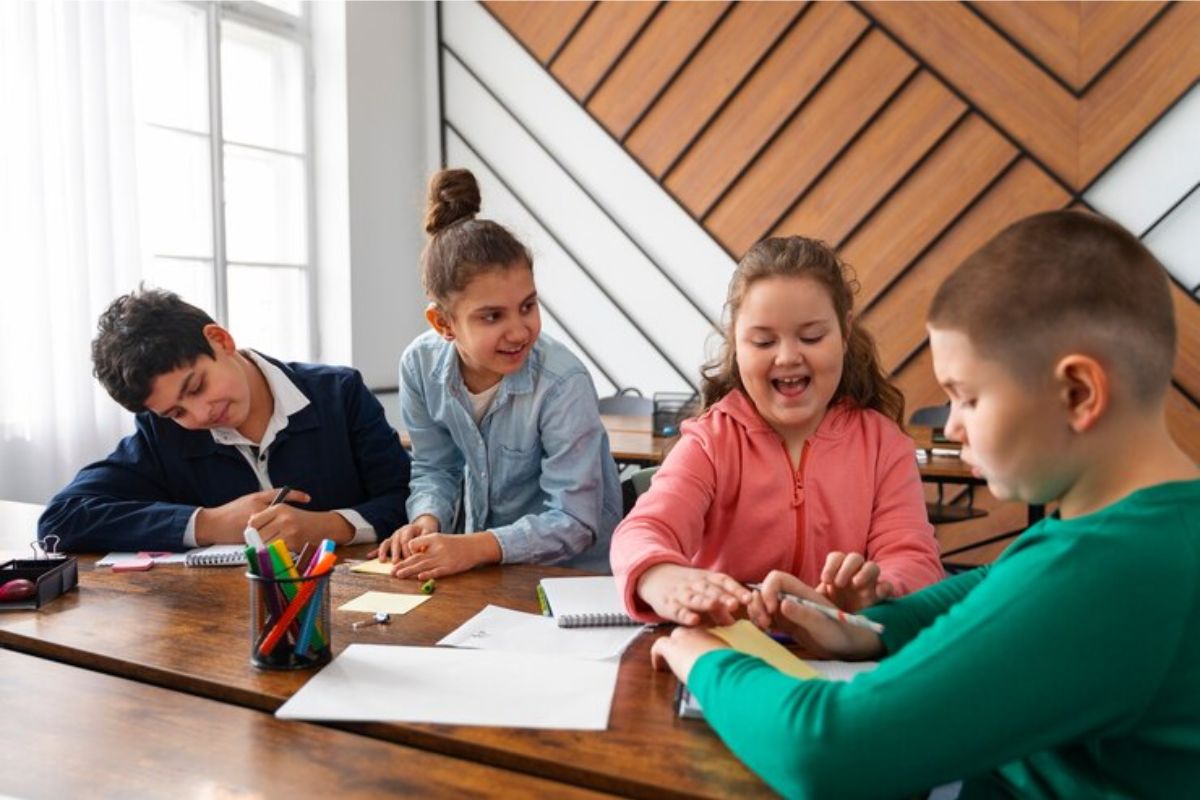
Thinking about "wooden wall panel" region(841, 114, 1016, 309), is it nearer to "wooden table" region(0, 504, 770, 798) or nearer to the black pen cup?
"wooden table" region(0, 504, 770, 798)

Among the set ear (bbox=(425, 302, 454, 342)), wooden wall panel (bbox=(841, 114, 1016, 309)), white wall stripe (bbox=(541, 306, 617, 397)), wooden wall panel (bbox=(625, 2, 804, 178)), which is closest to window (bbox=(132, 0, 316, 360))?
white wall stripe (bbox=(541, 306, 617, 397))

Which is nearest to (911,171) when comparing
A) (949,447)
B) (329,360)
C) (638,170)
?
(638,170)

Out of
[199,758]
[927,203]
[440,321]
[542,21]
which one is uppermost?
[542,21]

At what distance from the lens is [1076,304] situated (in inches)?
30.5

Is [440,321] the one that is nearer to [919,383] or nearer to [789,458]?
[789,458]

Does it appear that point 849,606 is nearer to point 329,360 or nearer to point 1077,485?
point 1077,485

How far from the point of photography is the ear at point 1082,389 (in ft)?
2.51

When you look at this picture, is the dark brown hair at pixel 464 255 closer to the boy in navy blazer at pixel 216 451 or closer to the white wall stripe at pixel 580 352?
the boy in navy blazer at pixel 216 451

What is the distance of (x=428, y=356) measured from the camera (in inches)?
77.2

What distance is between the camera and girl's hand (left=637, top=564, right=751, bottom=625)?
1.08 meters

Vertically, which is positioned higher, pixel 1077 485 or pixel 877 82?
pixel 877 82

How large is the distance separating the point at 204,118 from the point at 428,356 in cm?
299

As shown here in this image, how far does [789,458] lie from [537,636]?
0.52 metres

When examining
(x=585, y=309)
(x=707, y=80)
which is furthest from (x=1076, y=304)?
(x=585, y=309)
